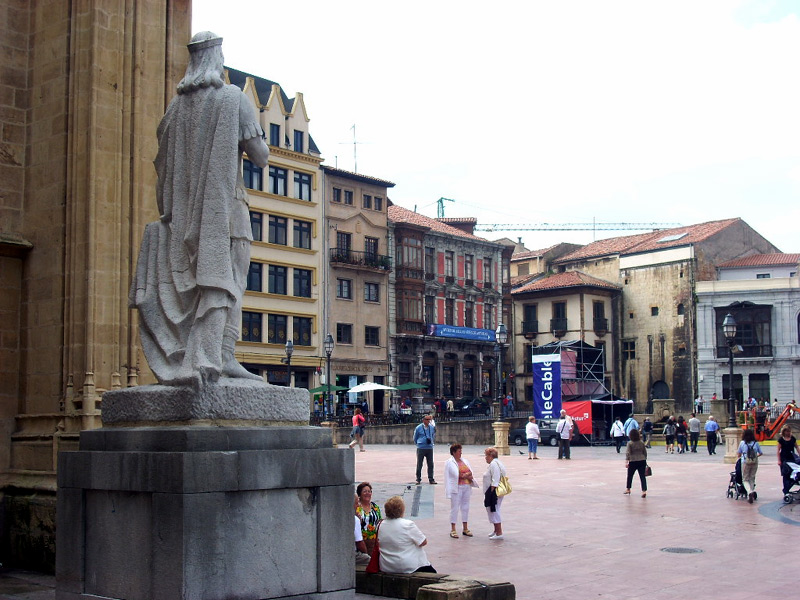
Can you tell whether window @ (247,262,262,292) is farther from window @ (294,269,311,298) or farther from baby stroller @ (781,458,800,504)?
baby stroller @ (781,458,800,504)

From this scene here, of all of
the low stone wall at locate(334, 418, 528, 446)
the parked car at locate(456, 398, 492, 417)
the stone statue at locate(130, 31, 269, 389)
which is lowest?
the low stone wall at locate(334, 418, 528, 446)

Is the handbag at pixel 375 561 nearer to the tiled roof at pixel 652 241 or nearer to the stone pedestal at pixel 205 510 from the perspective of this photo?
the stone pedestal at pixel 205 510

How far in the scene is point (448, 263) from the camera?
66.4 m

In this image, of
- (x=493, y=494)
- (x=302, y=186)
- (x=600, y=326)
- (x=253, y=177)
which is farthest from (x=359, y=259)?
(x=493, y=494)

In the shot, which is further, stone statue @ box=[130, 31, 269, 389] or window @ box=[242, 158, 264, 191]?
window @ box=[242, 158, 264, 191]

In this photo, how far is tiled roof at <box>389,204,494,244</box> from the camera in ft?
207

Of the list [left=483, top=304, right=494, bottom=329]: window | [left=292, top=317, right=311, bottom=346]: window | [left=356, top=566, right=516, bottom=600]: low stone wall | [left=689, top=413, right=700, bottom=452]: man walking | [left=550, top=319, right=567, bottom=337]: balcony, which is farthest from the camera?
[left=550, top=319, right=567, bottom=337]: balcony

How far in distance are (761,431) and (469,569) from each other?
36.0 meters

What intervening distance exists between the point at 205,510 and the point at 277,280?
47.6 m

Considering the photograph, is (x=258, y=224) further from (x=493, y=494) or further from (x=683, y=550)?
(x=683, y=550)

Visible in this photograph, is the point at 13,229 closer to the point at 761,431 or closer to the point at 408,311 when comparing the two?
the point at 761,431

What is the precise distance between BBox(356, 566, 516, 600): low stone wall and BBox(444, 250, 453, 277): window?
5673 centimetres

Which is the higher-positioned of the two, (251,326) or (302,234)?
(302,234)

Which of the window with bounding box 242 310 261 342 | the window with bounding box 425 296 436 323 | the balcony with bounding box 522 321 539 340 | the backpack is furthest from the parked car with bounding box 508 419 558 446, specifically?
the balcony with bounding box 522 321 539 340
